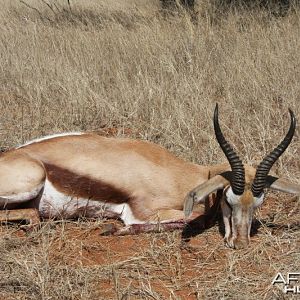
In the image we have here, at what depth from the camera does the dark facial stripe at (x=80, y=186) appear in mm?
4363

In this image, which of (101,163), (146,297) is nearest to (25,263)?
(146,297)

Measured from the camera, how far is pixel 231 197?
3.88 meters

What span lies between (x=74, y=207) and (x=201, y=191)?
1102 millimetres

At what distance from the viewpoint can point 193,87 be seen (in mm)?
7348

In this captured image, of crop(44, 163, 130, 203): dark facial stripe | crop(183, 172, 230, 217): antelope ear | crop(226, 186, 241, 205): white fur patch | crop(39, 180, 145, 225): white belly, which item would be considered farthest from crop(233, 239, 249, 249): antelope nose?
crop(44, 163, 130, 203): dark facial stripe

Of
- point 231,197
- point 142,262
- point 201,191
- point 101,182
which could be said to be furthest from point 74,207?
point 231,197

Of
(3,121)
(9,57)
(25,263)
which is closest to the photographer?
(25,263)

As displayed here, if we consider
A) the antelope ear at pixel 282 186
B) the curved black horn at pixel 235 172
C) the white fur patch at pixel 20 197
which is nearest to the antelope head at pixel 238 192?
the curved black horn at pixel 235 172

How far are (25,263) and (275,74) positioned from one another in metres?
4.84

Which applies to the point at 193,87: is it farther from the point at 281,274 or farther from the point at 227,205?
the point at 281,274

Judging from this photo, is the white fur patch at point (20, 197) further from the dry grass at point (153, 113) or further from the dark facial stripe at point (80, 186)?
the dry grass at point (153, 113)

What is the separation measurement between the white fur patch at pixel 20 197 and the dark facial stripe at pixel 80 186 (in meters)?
0.14

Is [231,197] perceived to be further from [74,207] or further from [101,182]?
[74,207]

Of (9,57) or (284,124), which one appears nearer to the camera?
(284,124)
